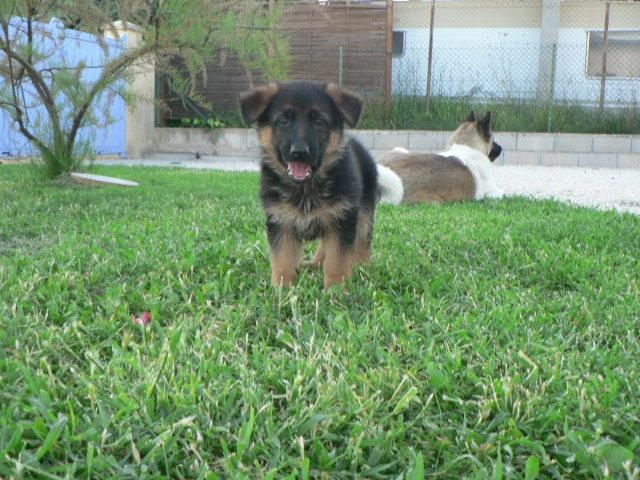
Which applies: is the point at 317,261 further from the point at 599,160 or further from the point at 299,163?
the point at 599,160

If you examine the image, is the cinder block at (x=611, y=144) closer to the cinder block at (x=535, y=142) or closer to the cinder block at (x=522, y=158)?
Answer: the cinder block at (x=535, y=142)

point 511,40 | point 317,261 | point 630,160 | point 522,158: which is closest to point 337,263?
point 317,261

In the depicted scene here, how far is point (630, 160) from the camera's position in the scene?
45.8 feet

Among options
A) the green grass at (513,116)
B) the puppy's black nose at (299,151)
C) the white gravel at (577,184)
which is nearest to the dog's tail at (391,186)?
the white gravel at (577,184)

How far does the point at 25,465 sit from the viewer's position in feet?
5.66

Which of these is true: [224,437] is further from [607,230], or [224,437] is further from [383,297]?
[607,230]

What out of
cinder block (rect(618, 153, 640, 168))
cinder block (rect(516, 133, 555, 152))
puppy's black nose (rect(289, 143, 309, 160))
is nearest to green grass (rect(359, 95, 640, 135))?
cinder block (rect(516, 133, 555, 152))

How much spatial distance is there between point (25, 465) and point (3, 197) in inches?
227

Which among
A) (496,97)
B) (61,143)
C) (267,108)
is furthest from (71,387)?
(496,97)

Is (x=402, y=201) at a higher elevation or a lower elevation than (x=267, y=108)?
lower

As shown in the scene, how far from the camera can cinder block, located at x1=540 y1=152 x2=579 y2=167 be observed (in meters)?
14.2

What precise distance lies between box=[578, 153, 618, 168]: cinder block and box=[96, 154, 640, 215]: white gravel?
23.8 inches

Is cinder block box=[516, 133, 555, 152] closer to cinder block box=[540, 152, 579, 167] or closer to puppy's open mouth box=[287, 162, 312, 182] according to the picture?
cinder block box=[540, 152, 579, 167]

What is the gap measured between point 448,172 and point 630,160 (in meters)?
7.91
